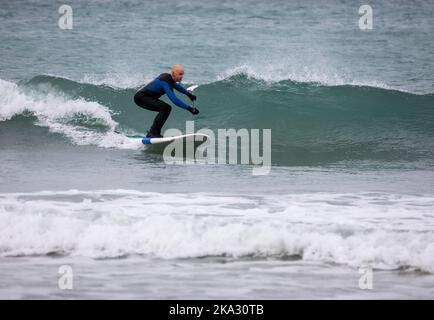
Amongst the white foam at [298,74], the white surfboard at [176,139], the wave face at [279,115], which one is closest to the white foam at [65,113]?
the wave face at [279,115]

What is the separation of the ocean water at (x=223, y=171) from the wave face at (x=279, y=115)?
0.17 ft

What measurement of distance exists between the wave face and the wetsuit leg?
1.07m

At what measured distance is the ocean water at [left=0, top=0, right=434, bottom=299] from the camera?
331 inches

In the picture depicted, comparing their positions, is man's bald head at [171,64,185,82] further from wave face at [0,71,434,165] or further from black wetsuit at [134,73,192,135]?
wave face at [0,71,434,165]

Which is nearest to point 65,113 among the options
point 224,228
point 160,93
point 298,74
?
point 160,93

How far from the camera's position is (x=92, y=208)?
1032 cm

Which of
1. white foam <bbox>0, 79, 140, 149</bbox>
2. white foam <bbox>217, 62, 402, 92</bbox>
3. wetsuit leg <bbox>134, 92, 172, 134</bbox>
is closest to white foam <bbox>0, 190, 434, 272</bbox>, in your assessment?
wetsuit leg <bbox>134, 92, 172, 134</bbox>

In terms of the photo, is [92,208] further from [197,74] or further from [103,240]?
[197,74]

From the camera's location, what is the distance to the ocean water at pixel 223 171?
8406 mm

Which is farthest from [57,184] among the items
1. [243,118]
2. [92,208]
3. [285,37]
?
[285,37]

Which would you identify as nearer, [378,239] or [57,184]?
[378,239]

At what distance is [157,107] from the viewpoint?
13.6m

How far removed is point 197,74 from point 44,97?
4685 millimetres

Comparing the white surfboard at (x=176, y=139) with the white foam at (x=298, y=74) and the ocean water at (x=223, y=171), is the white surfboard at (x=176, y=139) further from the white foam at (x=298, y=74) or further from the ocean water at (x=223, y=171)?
the white foam at (x=298, y=74)
